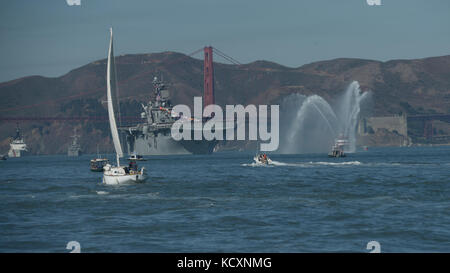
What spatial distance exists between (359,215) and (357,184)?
69.8 feet

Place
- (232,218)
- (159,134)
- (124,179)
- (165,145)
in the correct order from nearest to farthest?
1. (232,218)
2. (124,179)
3. (159,134)
4. (165,145)

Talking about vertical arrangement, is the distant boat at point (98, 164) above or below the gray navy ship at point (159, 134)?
below

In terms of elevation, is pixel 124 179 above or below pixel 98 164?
above

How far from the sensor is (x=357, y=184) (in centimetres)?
5462

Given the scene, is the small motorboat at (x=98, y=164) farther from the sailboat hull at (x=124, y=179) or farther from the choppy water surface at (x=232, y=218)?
the choppy water surface at (x=232, y=218)

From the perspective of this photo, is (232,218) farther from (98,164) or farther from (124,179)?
(98,164)

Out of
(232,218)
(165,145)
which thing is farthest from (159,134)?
(232,218)

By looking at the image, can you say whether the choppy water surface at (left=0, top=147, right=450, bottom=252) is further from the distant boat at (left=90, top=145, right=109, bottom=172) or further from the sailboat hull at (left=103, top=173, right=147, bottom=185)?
the distant boat at (left=90, top=145, right=109, bottom=172)

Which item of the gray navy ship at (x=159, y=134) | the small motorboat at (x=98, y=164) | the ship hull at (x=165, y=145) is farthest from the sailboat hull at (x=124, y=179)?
the ship hull at (x=165, y=145)

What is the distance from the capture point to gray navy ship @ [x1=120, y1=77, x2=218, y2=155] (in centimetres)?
17312

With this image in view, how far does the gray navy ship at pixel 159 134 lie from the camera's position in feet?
568

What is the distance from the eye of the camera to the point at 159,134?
17288 cm
